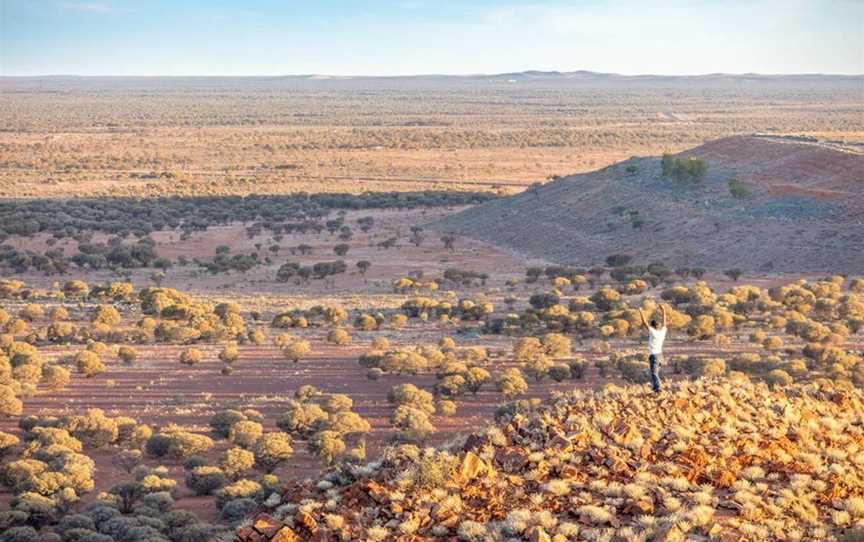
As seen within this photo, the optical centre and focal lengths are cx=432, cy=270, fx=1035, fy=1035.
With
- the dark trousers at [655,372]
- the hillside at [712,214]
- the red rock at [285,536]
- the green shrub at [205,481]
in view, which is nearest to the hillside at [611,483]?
the red rock at [285,536]

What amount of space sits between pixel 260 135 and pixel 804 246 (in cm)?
Answer: 9277

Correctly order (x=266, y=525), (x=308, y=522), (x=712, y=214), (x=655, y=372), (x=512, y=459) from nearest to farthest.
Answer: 1. (x=308, y=522)
2. (x=266, y=525)
3. (x=512, y=459)
4. (x=655, y=372)
5. (x=712, y=214)

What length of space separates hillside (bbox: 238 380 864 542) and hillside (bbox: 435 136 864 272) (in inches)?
1168

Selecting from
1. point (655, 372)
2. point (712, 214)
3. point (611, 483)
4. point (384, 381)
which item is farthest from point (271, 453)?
point (712, 214)

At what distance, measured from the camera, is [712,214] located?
48.0m

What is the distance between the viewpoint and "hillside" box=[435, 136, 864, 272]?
4312cm

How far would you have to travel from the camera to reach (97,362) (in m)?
26.4

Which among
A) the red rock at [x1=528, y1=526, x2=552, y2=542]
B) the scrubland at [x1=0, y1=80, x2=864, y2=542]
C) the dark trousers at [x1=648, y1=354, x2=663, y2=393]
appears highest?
the dark trousers at [x1=648, y1=354, x2=663, y2=393]

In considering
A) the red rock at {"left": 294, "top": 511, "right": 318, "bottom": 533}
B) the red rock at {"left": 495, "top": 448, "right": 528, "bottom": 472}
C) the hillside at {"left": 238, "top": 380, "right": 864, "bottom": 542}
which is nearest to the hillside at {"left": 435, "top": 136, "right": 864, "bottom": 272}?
the hillside at {"left": 238, "top": 380, "right": 864, "bottom": 542}

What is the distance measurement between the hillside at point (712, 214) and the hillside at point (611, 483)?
97.3 ft

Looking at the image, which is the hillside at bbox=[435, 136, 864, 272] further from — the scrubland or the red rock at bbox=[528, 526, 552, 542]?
the red rock at bbox=[528, 526, 552, 542]

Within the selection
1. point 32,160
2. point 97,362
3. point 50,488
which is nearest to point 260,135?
point 32,160

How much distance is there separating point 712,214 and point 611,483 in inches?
1523

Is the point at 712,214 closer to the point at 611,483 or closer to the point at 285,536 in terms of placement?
the point at 611,483
